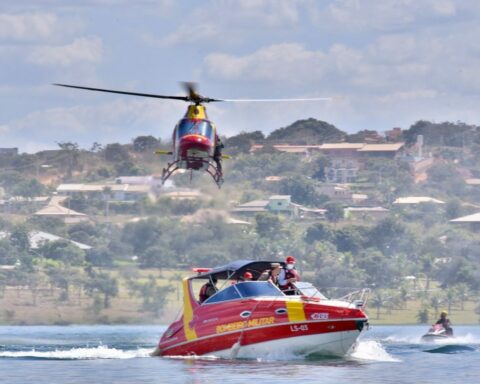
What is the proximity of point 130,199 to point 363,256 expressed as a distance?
4425 centimetres

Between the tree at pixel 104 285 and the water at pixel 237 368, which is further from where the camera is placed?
the tree at pixel 104 285

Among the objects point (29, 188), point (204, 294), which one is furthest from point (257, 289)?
point (29, 188)

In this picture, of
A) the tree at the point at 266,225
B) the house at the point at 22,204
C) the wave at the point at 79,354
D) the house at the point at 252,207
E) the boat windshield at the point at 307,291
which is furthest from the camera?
the house at the point at 22,204

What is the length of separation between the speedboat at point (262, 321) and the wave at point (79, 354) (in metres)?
3.25

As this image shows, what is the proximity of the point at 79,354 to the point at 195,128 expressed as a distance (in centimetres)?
1558

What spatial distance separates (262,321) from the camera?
233 ft

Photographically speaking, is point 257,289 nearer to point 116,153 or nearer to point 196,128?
point 196,128

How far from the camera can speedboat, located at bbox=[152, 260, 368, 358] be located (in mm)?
70188

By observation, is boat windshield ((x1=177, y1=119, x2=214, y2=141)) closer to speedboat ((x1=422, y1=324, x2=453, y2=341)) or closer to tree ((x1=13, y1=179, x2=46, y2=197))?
speedboat ((x1=422, y1=324, x2=453, y2=341))

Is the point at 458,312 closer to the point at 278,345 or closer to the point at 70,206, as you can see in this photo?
the point at 70,206

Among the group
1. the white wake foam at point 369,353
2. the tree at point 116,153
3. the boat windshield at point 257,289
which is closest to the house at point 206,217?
Answer: the tree at point 116,153

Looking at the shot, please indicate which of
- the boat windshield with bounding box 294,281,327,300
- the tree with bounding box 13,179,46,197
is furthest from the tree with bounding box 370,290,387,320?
the boat windshield with bounding box 294,281,327,300

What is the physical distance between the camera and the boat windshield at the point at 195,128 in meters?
88.5

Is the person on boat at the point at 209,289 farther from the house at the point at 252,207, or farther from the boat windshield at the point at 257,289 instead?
the house at the point at 252,207
